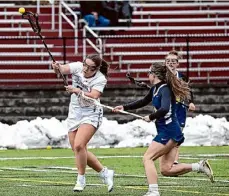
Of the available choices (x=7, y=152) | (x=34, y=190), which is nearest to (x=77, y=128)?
(x=34, y=190)

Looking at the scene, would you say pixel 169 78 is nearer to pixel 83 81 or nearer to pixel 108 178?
pixel 83 81

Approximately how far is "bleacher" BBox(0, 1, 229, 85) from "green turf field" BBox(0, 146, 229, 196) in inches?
222

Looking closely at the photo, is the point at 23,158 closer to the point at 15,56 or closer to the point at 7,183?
the point at 7,183

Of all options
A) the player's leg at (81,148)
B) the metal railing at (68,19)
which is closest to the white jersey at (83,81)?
the player's leg at (81,148)

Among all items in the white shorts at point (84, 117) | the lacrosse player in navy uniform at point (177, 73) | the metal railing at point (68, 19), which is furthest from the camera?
the metal railing at point (68, 19)

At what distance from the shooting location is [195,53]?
Answer: 31297 mm

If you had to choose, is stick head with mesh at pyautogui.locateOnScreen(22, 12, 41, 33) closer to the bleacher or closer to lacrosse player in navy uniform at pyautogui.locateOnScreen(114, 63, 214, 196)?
lacrosse player in navy uniform at pyautogui.locateOnScreen(114, 63, 214, 196)

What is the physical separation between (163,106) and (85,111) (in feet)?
5.20

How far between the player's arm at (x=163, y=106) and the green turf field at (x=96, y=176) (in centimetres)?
117

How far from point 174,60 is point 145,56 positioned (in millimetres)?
13402

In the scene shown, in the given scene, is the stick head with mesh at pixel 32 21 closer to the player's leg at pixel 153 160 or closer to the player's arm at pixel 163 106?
the player's arm at pixel 163 106

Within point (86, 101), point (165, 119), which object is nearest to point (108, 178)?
point (86, 101)

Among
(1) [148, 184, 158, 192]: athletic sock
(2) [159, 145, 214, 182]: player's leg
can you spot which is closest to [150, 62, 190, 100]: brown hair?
(2) [159, 145, 214, 182]: player's leg

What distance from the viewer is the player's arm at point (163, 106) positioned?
1420 centimetres
